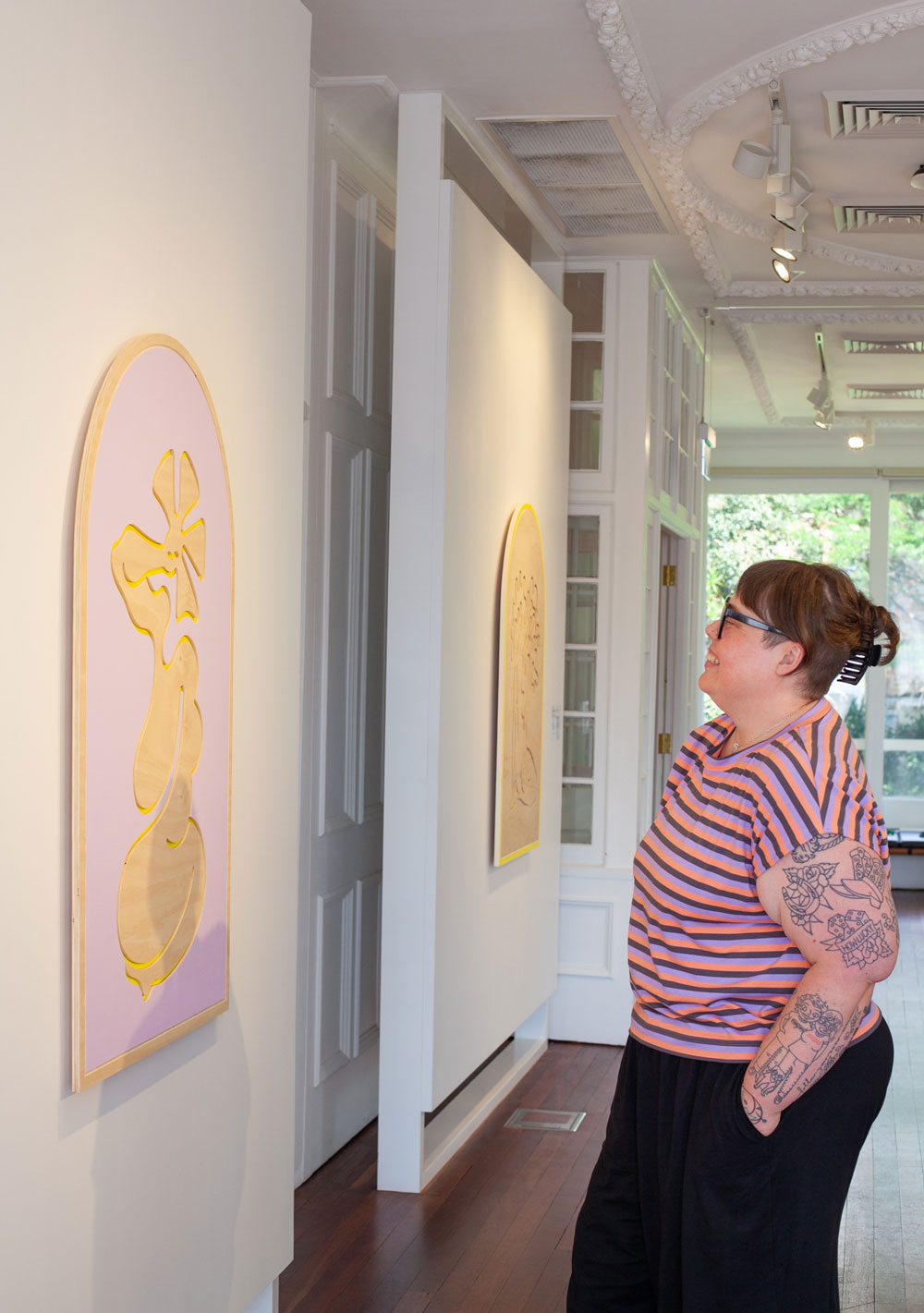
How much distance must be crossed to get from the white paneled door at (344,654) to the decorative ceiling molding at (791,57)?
1073 mm

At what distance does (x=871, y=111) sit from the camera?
4.19m

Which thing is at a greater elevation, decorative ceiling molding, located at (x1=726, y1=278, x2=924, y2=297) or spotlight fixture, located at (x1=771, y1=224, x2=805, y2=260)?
decorative ceiling molding, located at (x1=726, y1=278, x2=924, y2=297)

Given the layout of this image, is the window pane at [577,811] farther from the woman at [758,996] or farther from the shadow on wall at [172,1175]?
the woman at [758,996]

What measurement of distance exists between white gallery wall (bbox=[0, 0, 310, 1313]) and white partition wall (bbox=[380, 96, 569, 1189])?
99cm

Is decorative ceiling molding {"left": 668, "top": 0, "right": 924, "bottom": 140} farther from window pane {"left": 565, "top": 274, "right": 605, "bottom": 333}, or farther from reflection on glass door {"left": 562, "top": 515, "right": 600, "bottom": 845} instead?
reflection on glass door {"left": 562, "top": 515, "right": 600, "bottom": 845}

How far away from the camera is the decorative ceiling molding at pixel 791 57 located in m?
3.58

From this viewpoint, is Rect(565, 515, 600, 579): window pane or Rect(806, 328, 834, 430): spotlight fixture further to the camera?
Rect(806, 328, 834, 430): spotlight fixture

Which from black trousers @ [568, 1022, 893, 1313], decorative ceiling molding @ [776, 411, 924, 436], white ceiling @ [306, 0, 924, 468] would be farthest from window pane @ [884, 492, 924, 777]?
black trousers @ [568, 1022, 893, 1313]

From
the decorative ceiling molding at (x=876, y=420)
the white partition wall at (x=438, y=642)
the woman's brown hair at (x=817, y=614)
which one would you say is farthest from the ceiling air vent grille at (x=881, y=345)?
the woman's brown hair at (x=817, y=614)

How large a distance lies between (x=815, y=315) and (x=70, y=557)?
547 cm

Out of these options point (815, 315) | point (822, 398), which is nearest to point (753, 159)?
point (815, 315)

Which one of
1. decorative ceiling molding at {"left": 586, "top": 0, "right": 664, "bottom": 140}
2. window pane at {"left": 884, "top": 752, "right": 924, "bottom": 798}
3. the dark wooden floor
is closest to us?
the dark wooden floor

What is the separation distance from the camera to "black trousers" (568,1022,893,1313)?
6.33 feet

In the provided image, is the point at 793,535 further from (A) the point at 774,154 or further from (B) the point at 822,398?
(A) the point at 774,154
